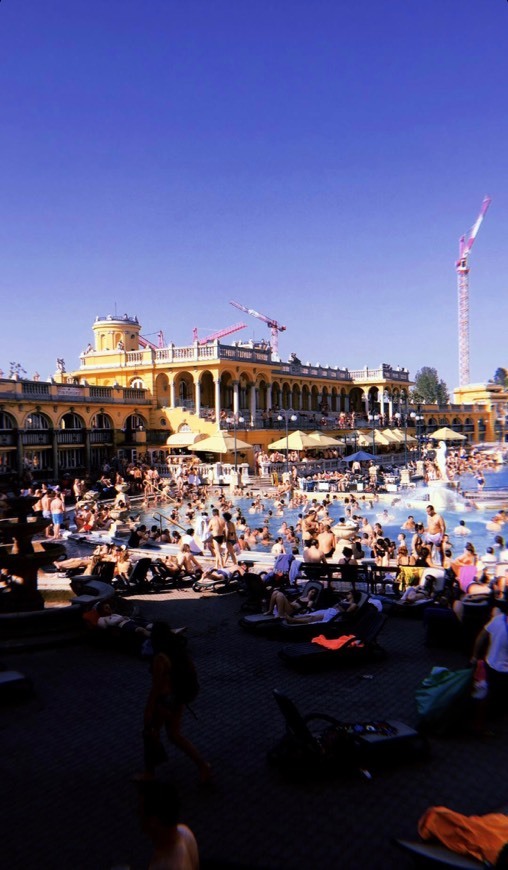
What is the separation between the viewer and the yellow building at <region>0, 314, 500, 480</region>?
3259 cm

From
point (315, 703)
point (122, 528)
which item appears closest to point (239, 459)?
point (122, 528)

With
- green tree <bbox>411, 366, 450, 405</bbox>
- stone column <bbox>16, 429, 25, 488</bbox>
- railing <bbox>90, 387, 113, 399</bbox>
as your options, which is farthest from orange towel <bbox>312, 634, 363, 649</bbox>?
A: green tree <bbox>411, 366, 450, 405</bbox>

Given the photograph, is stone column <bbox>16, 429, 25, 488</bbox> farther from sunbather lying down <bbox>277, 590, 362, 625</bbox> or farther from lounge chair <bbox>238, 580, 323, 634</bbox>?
sunbather lying down <bbox>277, 590, 362, 625</bbox>

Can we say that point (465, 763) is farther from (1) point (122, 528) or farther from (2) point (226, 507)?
(2) point (226, 507)

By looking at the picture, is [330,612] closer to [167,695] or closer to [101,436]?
[167,695]

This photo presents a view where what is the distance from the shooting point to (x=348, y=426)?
172ft

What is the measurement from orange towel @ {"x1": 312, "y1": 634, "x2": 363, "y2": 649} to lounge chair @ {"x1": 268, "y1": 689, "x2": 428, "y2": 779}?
93.6 inches

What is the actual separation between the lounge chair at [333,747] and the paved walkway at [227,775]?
5.5 inches

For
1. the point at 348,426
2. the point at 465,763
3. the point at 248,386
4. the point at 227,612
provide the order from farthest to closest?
the point at 348,426, the point at 248,386, the point at 227,612, the point at 465,763

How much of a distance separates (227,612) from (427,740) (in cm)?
542

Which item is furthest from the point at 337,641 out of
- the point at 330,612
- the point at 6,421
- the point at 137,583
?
the point at 6,421

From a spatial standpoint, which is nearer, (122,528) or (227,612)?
(227,612)

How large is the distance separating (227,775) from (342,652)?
285cm

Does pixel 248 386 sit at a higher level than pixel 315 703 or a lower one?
higher
